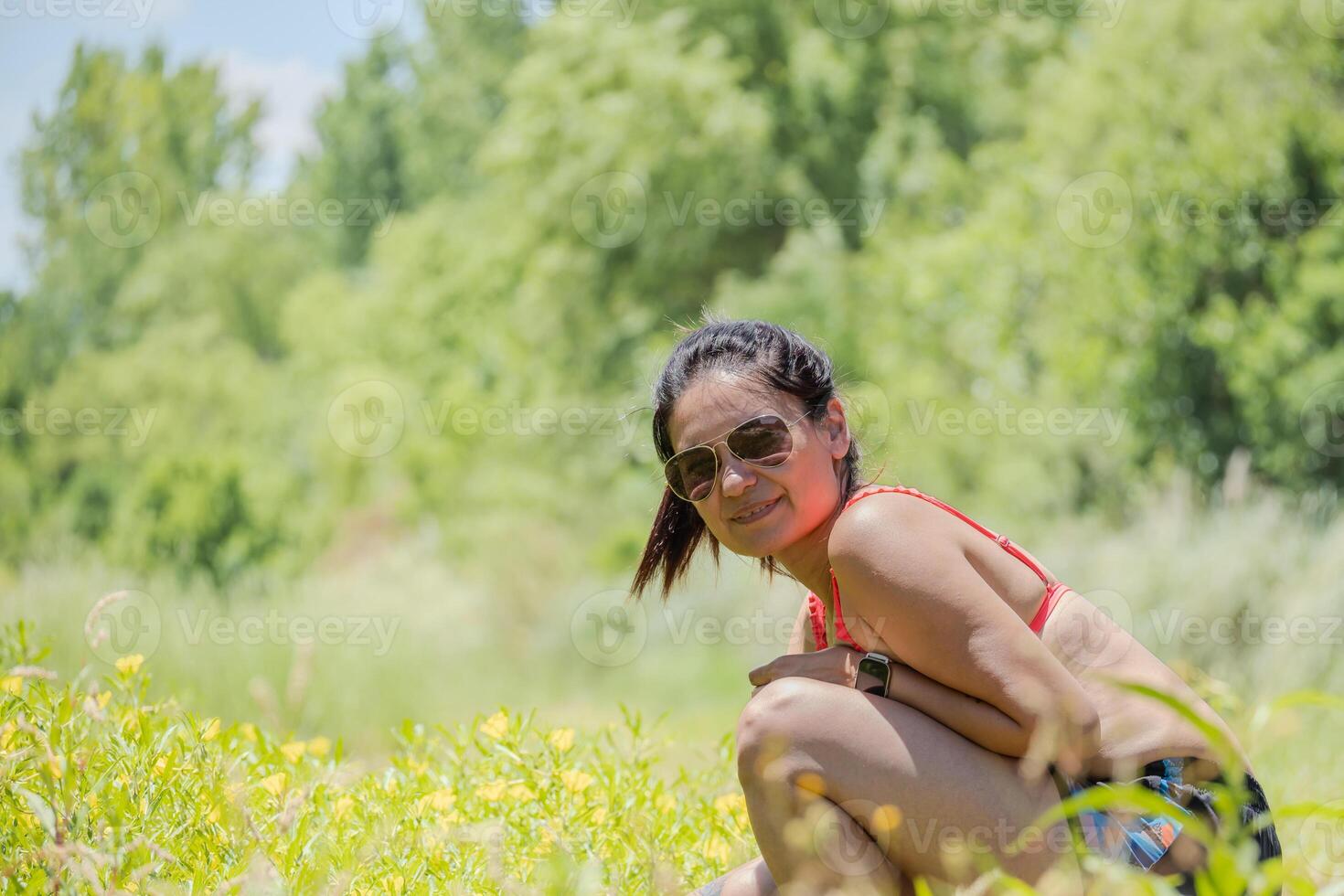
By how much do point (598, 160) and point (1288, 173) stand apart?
9.98 meters

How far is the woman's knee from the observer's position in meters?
2.14

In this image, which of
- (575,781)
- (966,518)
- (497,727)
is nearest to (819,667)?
(966,518)

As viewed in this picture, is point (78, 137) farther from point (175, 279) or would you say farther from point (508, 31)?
point (508, 31)

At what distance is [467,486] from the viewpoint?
1873 centimetres

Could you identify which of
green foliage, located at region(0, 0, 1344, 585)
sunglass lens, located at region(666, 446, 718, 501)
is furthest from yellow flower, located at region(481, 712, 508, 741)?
green foliage, located at region(0, 0, 1344, 585)

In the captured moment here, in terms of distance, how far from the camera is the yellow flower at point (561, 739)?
2.87 metres

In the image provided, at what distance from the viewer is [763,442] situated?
8.11ft

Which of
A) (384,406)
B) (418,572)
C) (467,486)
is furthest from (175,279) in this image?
(418,572)

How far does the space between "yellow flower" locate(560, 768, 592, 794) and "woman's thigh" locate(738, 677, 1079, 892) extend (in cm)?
75

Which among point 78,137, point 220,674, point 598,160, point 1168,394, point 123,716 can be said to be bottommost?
point 220,674

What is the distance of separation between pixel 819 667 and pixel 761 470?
403 millimetres

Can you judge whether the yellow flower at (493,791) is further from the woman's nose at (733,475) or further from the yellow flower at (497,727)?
the woman's nose at (733,475)

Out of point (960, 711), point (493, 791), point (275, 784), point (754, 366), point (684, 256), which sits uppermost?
point (684, 256)

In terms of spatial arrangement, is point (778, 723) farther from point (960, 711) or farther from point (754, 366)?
point (754, 366)
